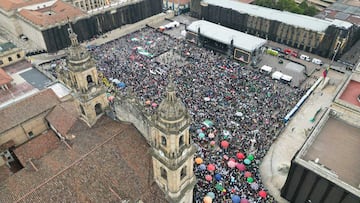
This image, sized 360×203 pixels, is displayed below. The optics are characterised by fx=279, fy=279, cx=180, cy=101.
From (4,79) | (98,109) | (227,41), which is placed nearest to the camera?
(98,109)

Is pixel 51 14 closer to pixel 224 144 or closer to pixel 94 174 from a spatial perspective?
pixel 224 144

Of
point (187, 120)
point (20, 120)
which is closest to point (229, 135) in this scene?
point (187, 120)

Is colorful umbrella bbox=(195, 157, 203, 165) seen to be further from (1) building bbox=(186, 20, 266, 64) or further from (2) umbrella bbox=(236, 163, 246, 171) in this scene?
(1) building bbox=(186, 20, 266, 64)

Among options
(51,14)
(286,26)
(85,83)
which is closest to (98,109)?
(85,83)

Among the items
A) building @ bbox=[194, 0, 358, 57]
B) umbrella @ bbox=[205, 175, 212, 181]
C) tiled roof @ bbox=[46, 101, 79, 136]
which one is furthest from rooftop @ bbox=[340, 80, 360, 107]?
tiled roof @ bbox=[46, 101, 79, 136]

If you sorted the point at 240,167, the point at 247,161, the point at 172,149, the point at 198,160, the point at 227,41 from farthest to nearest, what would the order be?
the point at 227,41
the point at 247,161
the point at 198,160
the point at 240,167
the point at 172,149

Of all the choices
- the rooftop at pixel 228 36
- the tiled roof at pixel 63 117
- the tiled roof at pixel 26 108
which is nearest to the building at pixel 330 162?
the rooftop at pixel 228 36
